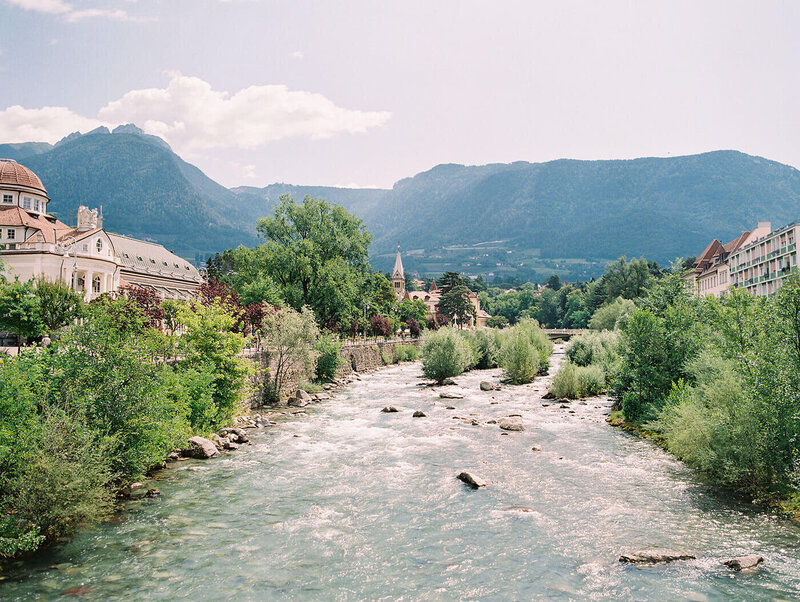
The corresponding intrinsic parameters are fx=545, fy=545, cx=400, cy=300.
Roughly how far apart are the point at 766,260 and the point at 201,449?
77.6m

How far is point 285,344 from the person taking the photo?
3684 cm

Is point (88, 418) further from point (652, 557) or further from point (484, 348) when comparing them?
point (484, 348)

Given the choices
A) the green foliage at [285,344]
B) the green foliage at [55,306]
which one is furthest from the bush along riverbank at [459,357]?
the green foliage at [55,306]

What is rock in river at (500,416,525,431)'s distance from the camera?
2695 cm

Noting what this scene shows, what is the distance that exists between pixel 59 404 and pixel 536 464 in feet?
50.9

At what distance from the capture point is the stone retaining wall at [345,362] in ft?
111

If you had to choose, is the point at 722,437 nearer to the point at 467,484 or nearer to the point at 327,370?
the point at 467,484

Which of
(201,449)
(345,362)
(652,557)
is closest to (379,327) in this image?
(345,362)

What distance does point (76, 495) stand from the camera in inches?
472

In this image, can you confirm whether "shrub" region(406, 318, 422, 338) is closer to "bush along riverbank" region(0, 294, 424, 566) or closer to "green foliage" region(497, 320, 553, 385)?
"green foliage" region(497, 320, 553, 385)

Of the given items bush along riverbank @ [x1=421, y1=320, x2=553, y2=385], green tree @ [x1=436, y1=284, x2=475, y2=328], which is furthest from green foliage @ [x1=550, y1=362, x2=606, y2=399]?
green tree @ [x1=436, y1=284, x2=475, y2=328]

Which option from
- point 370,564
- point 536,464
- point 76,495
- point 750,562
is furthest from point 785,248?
point 76,495

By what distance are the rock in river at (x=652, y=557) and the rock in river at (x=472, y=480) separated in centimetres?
591

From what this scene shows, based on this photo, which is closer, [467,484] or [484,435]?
[467,484]
